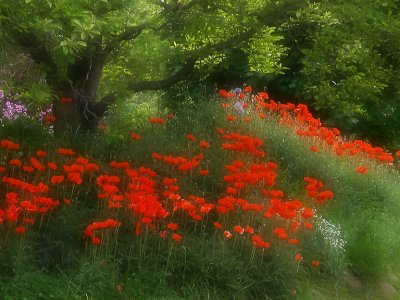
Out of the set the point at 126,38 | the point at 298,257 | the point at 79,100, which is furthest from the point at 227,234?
the point at 79,100

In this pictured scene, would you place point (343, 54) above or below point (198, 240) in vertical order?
above

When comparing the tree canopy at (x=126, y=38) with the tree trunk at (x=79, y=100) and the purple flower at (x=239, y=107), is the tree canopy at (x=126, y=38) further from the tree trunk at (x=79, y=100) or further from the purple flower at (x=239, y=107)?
the purple flower at (x=239, y=107)

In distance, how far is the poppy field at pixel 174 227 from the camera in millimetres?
5867

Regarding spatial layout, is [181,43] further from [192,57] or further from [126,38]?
[126,38]

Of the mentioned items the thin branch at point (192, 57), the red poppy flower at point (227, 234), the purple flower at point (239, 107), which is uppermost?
the thin branch at point (192, 57)

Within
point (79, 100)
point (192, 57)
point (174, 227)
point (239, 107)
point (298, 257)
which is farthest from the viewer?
point (239, 107)

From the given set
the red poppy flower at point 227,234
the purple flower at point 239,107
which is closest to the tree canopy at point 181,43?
the purple flower at point 239,107

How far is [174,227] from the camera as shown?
598 centimetres

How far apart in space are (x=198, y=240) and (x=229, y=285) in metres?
0.54

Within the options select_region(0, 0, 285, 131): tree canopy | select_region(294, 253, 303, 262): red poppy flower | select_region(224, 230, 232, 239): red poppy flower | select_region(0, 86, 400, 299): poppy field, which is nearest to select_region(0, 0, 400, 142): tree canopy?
select_region(0, 0, 285, 131): tree canopy

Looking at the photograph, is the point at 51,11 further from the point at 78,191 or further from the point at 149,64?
the point at 149,64

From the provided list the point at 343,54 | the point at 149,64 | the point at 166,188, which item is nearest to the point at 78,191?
the point at 166,188

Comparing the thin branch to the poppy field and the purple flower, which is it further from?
the purple flower

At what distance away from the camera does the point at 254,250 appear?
20.6ft
